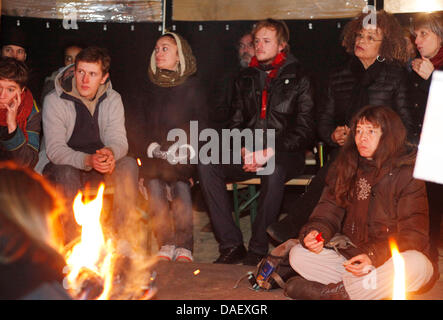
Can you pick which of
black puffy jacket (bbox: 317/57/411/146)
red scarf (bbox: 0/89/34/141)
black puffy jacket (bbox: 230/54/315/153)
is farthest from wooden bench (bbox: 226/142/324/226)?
red scarf (bbox: 0/89/34/141)

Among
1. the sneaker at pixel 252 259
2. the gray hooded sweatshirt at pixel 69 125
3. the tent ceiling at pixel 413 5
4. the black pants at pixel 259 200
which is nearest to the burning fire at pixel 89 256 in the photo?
the gray hooded sweatshirt at pixel 69 125

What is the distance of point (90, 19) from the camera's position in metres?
6.33

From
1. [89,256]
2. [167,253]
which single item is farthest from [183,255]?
[89,256]

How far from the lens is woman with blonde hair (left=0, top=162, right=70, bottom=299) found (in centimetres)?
196

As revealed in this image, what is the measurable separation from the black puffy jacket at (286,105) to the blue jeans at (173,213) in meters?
0.86

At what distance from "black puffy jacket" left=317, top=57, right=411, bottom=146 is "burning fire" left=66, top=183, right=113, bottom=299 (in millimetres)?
1992

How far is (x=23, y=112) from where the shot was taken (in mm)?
4602

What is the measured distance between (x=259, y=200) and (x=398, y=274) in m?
1.41

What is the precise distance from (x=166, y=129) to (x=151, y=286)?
202cm

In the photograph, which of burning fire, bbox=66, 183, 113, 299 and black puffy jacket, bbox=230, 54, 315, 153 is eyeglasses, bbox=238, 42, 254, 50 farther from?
burning fire, bbox=66, 183, 113, 299

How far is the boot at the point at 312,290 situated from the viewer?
3382 millimetres

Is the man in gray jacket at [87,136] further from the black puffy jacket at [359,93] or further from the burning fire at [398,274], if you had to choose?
the burning fire at [398,274]
